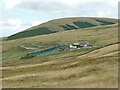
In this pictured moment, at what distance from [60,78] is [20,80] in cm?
738

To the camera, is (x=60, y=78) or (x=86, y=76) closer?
(x=86, y=76)

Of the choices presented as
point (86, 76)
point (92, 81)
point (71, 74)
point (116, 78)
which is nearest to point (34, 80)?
point (71, 74)

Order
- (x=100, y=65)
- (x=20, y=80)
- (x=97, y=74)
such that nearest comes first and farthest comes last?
(x=97, y=74) < (x=100, y=65) < (x=20, y=80)

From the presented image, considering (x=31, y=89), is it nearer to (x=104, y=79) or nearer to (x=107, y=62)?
(x=104, y=79)

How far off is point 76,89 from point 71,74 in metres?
13.9

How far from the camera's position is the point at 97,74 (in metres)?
42.5

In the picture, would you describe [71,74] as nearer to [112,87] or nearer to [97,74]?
[97,74]

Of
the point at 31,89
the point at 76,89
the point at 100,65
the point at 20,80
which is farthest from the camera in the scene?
the point at 20,80

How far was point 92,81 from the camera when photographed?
3872 centimetres

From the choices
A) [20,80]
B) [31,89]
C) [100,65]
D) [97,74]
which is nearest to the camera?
[31,89]

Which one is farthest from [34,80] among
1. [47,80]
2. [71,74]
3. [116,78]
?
[116,78]

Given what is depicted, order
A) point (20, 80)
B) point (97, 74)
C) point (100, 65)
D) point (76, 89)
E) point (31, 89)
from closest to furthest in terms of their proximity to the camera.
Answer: point (76, 89) → point (31, 89) → point (97, 74) → point (100, 65) → point (20, 80)

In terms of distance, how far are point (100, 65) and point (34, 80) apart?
10193 millimetres

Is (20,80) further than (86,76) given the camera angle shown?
Yes
